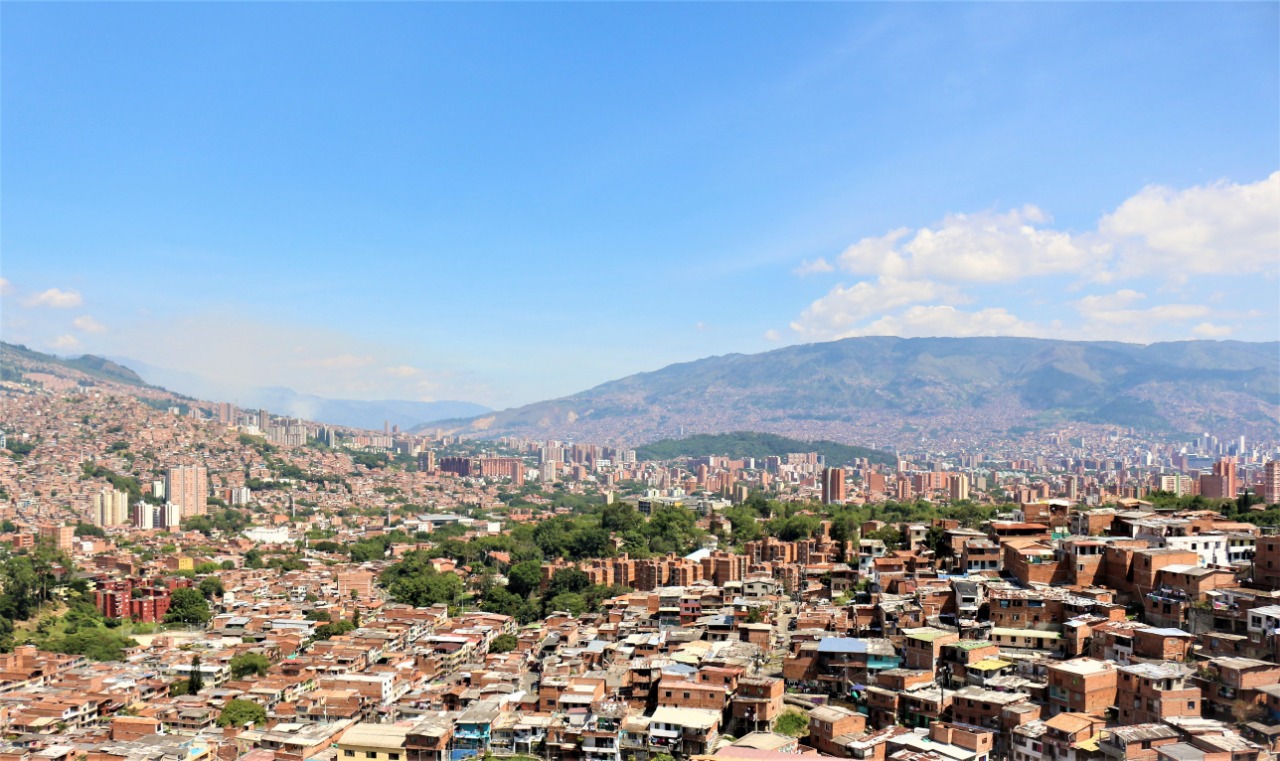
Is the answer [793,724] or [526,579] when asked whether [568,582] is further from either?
[793,724]

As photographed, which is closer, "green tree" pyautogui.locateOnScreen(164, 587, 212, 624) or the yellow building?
the yellow building

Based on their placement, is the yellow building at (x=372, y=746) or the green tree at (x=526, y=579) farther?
the green tree at (x=526, y=579)

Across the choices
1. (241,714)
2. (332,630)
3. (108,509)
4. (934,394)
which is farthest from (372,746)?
(934,394)

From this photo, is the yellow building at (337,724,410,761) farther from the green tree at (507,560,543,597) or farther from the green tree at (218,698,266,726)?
the green tree at (507,560,543,597)

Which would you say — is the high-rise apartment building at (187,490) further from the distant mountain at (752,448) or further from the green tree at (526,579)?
the distant mountain at (752,448)

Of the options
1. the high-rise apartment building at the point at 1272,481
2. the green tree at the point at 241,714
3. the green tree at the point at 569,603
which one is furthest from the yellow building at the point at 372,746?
the high-rise apartment building at the point at 1272,481

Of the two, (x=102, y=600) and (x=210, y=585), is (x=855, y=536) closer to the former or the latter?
(x=210, y=585)

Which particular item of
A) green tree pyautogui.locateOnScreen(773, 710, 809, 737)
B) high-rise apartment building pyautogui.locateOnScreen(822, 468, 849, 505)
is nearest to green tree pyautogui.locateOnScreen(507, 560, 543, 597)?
green tree pyautogui.locateOnScreen(773, 710, 809, 737)
